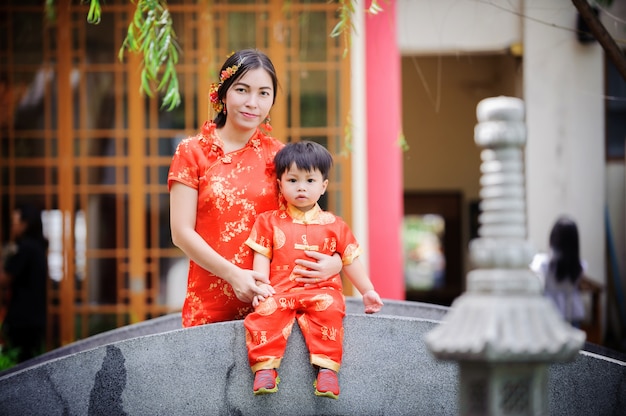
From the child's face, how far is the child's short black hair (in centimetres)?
2

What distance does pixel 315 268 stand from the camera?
309 cm

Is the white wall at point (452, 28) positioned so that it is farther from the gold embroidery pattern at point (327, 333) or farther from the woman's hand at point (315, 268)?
the gold embroidery pattern at point (327, 333)

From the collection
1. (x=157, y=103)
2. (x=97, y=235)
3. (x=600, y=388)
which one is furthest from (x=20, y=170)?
(x=600, y=388)

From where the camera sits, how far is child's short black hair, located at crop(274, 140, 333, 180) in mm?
3104

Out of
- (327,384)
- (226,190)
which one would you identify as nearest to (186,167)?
(226,190)

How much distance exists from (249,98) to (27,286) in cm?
428

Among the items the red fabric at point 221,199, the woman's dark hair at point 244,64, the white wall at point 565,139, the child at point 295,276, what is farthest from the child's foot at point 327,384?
the white wall at point 565,139

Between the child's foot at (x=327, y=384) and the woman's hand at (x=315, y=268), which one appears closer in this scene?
the child's foot at (x=327, y=384)

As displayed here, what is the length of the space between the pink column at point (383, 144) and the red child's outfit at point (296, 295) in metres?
3.78

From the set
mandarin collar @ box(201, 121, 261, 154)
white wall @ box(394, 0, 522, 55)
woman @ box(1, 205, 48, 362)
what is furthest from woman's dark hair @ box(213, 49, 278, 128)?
white wall @ box(394, 0, 522, 55)

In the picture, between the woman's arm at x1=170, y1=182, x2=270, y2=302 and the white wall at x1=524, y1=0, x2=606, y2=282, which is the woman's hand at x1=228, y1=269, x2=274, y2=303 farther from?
the white wall at x1=524, y1=0, x2=606, y2=282

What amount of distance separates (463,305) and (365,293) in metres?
1.25

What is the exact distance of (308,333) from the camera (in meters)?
3.03

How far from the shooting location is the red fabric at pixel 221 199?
3199 mm
